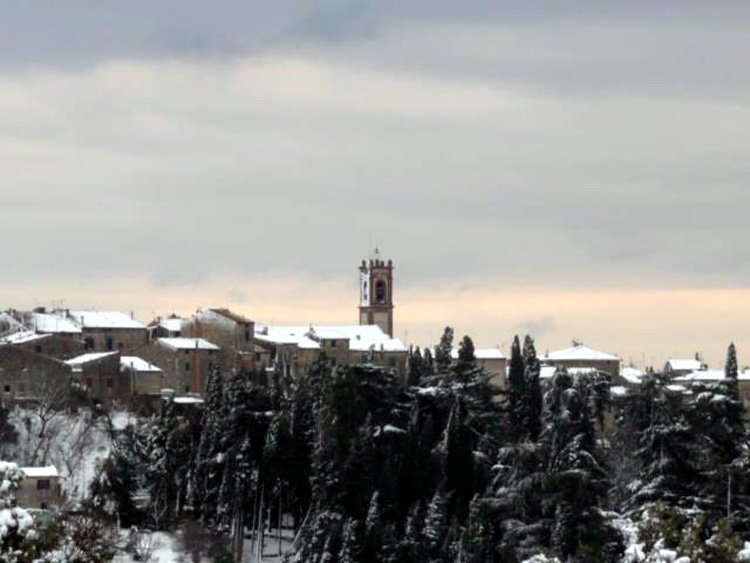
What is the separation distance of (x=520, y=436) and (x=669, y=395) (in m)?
21.6

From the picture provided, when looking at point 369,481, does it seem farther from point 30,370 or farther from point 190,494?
point 30,370

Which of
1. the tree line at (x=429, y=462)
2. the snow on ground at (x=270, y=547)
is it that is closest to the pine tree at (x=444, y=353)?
the tree line at (x=429, y=462)

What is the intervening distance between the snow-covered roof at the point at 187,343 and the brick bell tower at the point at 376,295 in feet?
123

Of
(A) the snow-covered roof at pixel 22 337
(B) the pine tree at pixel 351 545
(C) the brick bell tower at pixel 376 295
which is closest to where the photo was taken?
(B) the pine tree at pixel 351 545

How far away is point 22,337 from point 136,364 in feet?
22.0

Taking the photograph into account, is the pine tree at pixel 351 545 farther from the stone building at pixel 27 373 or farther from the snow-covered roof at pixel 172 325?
the snow-covered roof at pixel 172 325

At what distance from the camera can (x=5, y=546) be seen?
26.5m

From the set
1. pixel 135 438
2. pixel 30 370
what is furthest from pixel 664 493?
pixel 30 370

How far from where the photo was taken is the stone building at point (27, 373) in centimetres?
9169

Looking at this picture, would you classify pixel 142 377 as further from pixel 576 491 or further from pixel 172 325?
pixel 576 491

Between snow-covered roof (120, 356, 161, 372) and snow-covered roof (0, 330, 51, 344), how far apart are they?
15.6ft

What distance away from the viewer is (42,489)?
246ft

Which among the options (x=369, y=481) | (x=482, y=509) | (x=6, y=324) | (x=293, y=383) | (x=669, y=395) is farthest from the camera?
(x=6, y=324)

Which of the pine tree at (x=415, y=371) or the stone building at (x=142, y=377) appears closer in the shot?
the pine tree at (x=415, y=371)
